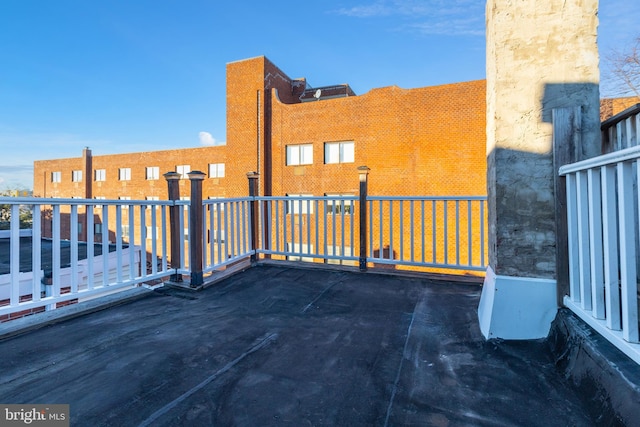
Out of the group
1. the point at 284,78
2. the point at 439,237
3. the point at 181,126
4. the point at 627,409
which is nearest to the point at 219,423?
the point at 627,409

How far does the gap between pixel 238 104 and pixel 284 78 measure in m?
3.27

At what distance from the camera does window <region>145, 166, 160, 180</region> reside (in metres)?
20.9

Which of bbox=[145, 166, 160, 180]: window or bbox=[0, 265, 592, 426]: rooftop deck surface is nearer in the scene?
bbox=[0, 265, 592, 426]: rooftop deck surface

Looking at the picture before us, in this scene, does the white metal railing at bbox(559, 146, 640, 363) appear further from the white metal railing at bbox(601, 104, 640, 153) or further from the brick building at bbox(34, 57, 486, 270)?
the brick building at bbox(34, 57, 486, 270)

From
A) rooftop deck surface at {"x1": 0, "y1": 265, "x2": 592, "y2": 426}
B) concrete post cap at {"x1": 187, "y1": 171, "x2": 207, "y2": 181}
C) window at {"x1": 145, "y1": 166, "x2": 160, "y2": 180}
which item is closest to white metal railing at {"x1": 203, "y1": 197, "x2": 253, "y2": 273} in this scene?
concrete post cap at {"x1": 187, "y1": 171, "x2": 207, "y2": 181}

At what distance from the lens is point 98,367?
4.41ft

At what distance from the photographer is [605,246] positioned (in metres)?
1.16

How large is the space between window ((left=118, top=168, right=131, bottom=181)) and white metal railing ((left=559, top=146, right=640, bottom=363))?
26.5 meters

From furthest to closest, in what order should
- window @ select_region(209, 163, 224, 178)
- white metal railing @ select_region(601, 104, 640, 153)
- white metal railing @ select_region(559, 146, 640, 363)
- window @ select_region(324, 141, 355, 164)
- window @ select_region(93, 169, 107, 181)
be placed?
window @ select_region(93, 169, 107, 181) → window @ select_region(209, 163, 224, 178) → window @ select_region(324, 141, 355, 164) → white metal railing @ select_region(601, 104, 640, 153) → white metal railing @ select_region(559, 146, 640, 363)

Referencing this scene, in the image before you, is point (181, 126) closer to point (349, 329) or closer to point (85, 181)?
point (85, 181)

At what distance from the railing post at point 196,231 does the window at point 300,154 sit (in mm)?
11874

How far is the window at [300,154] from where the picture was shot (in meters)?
14.4

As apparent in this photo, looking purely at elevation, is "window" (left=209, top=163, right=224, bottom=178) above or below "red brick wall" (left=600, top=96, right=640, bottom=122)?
below

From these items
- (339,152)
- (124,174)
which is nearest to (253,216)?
(339,152)
